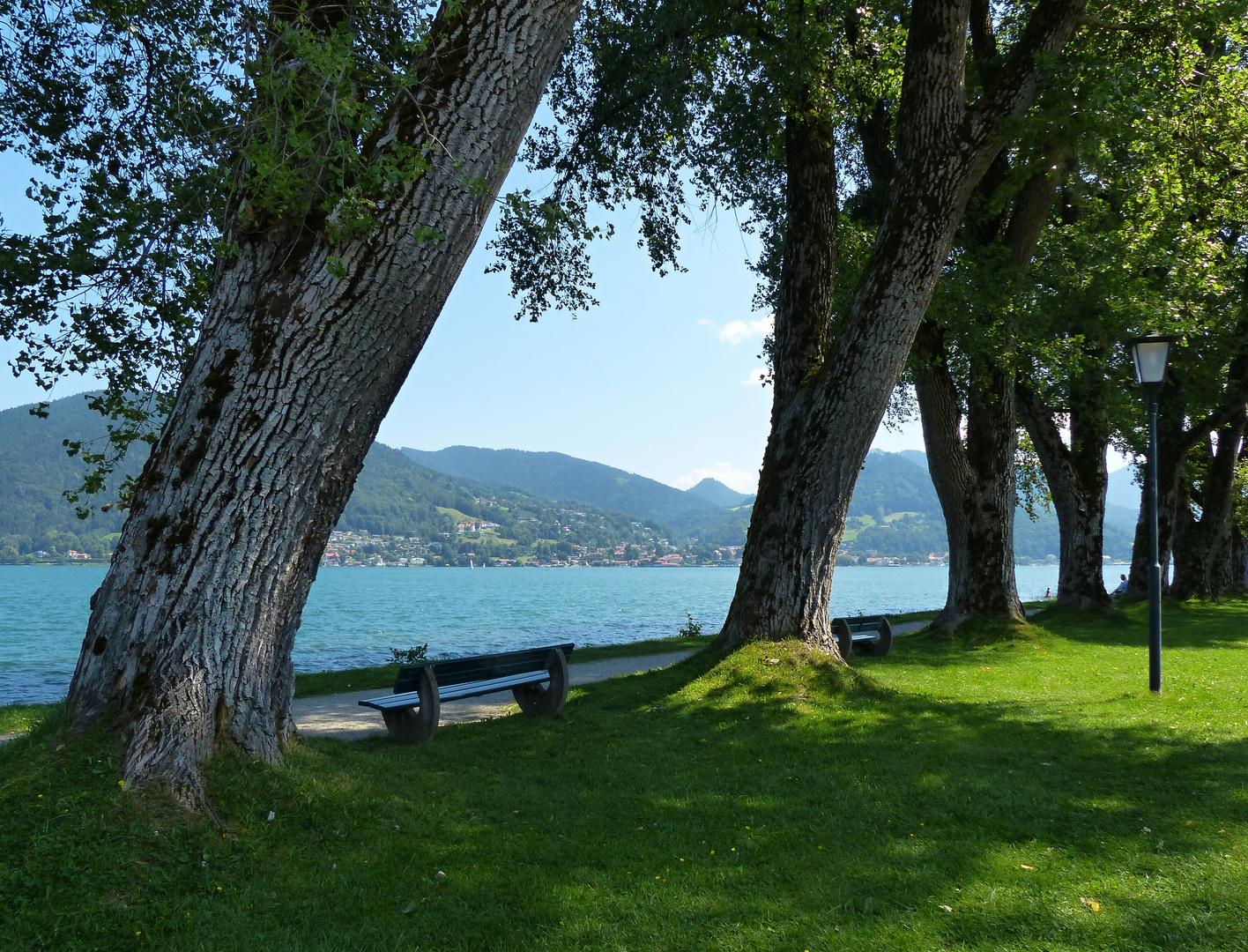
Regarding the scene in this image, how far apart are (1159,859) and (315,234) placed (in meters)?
5.34

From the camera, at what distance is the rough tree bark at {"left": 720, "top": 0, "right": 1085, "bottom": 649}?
783 cm

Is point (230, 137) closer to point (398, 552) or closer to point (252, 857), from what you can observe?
point (252, 857)

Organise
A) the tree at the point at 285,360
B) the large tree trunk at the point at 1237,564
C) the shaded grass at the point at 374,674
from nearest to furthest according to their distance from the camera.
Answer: the tree at the point at 285,360 → the shaded grass at the point at 374,674 → the large tree trunk at the point at 1237,564

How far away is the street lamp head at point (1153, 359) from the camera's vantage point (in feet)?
30.1

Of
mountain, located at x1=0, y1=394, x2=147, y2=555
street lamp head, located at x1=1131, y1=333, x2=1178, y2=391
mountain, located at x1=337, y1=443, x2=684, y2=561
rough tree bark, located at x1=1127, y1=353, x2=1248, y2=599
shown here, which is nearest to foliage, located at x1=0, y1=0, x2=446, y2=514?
street lamp head, located at x1=1131, y1=333, x2=1178, y2=391

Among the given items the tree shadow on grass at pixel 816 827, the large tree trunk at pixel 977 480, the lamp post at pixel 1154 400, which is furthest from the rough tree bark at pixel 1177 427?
the tree shadow on grass at pixel 816 827

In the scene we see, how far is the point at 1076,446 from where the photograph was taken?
723 inches

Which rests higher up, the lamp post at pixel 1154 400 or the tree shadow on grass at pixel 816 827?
the lamp post at pixel 1154 400

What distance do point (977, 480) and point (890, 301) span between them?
673 cm

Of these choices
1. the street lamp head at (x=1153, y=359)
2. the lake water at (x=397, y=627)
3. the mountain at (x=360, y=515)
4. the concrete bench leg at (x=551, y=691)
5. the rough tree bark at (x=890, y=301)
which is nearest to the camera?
the concrete bench leg at (x=551, y=691)

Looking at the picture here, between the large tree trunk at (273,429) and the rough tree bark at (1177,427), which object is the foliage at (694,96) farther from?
the rough tree bark at (1177,427)

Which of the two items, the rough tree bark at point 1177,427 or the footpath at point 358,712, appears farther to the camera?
the rough tree bark at point 1177,427

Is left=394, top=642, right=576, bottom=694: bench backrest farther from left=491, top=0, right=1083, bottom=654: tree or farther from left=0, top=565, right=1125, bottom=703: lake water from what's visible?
left=0, top=565, right=1125, bottom=703: lake water

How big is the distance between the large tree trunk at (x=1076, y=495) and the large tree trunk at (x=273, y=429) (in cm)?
1450
